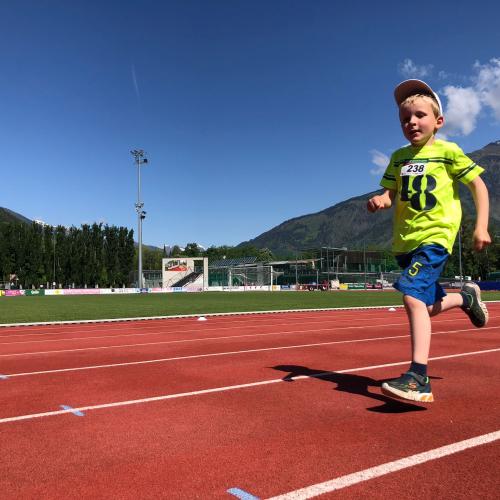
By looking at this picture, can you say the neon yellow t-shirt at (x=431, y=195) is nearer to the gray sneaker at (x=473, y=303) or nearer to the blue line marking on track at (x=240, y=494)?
the gray sneaker at (x=473, y=303)

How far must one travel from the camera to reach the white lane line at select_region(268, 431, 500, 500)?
231 centimetres

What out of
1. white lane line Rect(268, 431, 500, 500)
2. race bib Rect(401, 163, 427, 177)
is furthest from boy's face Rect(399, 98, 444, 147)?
white lane line Rect(268, 431, 500, 500)

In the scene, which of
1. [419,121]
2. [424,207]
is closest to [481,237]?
[424,207]

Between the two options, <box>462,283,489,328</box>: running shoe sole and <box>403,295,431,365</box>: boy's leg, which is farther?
<box>462,283,489,328</box>: running shoe sole

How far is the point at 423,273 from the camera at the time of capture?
3.84 metres

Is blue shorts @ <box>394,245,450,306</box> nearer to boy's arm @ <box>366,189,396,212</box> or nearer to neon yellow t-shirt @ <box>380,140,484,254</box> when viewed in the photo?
neon yellow t-shirt @ <box>380,140,484,254</box>

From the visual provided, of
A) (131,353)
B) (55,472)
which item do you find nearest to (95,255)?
(131,353)

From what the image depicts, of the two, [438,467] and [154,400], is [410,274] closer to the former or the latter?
[438,467]

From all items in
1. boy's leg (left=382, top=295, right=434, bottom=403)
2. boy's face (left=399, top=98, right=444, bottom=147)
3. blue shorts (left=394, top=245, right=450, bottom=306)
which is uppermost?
boy's face (left=399, top=98, right=444, bottom=147)

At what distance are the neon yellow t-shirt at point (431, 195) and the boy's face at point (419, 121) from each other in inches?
3.3

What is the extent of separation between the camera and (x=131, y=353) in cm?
777

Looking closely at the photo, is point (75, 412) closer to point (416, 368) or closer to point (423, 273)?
point (416, 368)

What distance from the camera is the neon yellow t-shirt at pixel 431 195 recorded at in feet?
12.9

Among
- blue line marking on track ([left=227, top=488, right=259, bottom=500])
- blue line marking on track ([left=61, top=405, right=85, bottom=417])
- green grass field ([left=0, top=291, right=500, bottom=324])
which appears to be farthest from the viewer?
green grass field ([left=0, top=291, right=500, bottom=324])
